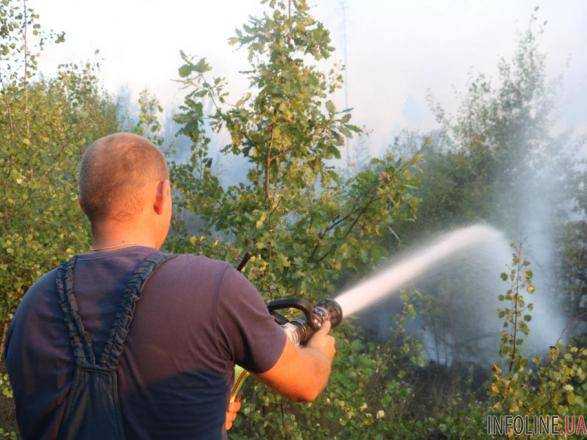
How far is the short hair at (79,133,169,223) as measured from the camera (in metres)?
1.68

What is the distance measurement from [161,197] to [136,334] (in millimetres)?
414

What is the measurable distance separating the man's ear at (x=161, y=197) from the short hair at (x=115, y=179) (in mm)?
26

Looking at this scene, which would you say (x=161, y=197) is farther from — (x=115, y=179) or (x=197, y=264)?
(x=197, y=264)

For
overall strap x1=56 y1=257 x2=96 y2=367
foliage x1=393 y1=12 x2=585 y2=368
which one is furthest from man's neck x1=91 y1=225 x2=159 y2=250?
foliage x1=393 y1=12 x2=585 y2=368

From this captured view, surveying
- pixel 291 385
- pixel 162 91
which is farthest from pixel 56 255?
pixel 162 91

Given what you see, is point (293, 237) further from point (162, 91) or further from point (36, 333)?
point (162, 91)

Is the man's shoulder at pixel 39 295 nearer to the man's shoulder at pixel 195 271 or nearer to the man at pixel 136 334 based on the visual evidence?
the man at pixel 136 334

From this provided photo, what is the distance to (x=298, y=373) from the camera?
1668 mm

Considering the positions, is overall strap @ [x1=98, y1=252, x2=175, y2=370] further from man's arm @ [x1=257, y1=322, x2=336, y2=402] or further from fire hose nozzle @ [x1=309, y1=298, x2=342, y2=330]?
fire hose nozzle @ [x1=309, y1=298, x2=342, y2=330]

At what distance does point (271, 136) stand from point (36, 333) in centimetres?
227

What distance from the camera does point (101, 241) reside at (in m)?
1.70

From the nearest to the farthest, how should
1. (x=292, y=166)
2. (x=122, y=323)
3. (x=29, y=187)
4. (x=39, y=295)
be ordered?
1. (x=122, y=323)
2. (x=39, y=295)
3. (x=292, y=166)
4. (x=29, y=187)

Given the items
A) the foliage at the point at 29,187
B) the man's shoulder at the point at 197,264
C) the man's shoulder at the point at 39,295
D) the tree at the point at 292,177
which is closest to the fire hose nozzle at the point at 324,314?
the man's shoulder at the point at 197,264

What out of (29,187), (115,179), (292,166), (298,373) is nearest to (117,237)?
(115,179)
